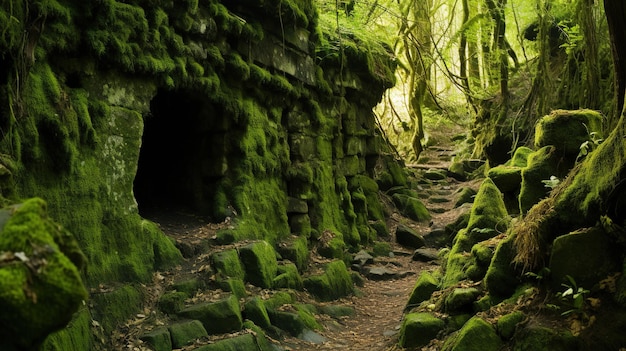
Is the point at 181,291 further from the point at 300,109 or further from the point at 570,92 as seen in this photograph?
the point at 570,92

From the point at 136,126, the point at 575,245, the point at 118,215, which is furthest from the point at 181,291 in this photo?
the point at 575,245

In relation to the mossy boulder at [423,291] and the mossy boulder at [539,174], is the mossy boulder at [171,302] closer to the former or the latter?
the mossy boulder at [423,291]

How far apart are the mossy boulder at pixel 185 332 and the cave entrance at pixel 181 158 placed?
2.69 metres

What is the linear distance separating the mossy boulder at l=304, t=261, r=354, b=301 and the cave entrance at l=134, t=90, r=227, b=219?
77.6 inches

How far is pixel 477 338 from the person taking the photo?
16.3 ft

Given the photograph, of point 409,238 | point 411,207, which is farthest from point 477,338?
point 411,207

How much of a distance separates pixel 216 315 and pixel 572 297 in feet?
11.9

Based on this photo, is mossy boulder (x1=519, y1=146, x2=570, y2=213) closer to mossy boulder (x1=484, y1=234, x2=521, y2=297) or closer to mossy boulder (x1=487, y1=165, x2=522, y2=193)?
mossy boulder (x1=484, y1=234, x2=521, y2=297)

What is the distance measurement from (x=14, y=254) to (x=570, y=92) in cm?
1313

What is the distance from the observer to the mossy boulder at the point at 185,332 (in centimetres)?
561

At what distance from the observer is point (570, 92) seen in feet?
42.2

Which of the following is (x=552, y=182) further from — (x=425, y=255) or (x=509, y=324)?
(x=425, y=255)

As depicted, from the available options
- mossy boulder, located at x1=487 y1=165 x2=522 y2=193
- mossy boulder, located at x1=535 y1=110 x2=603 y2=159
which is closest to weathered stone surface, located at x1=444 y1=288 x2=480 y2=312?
mossy boulder, located at x1=535 y1=110 x2=603 y2=159

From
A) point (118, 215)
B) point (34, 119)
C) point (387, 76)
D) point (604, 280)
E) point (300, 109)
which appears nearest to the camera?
point (604, 280)
